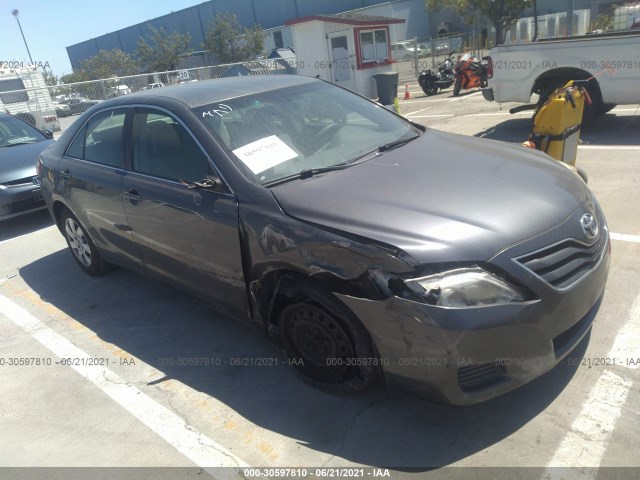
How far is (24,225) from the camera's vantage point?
7.43 metres

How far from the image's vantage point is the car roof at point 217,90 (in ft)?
11.6

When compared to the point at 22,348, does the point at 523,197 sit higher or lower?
higher

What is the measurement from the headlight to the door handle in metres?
2.25

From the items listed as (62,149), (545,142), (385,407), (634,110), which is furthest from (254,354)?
(634,110)

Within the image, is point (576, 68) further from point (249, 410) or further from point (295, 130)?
point (249, 410)

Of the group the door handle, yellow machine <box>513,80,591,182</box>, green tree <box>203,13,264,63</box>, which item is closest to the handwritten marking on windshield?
the door handle

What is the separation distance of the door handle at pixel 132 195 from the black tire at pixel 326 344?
1.51m

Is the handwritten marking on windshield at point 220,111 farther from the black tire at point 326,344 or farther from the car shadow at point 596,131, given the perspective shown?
the car shadow at point 596,131

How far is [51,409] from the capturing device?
3.22m

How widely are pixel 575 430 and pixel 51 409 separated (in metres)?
3.06

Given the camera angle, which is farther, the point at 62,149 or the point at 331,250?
the point at 62,149

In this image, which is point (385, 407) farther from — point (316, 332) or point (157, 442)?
point (157, 442)

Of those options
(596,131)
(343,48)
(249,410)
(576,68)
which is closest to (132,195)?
(249,410)

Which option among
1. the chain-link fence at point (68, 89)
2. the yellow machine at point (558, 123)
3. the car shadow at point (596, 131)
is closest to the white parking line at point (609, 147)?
the car shadow at point (596, 131)
